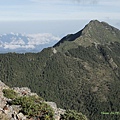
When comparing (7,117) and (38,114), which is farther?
(38,114)

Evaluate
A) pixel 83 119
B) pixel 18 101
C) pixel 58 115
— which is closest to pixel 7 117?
pixel 18 101

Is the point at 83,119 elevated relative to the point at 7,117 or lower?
lower

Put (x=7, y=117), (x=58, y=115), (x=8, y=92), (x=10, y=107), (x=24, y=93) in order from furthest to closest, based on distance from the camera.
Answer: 1. (x=24, y=93)
2. (x=8, y=92)
3. (x=58, y=115)
4. (x=10, y=107)
5. (x=7, y=117)

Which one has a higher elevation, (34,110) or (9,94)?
(34,110)

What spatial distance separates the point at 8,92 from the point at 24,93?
570cm

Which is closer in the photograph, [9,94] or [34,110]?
[34,110]

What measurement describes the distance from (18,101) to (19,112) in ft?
7.17

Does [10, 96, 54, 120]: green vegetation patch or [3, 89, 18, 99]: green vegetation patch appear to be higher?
[10, 96, 54, 120]: green vegetation patch

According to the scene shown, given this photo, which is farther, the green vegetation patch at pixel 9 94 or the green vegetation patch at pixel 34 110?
the green vegetation patch at pixel 9 94

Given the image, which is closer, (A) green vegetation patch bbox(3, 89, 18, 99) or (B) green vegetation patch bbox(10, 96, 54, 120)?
(B) green vegetation patch bbox(10, 96, 54, 120)

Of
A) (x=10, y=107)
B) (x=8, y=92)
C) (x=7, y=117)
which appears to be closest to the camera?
(x=7, y=117)

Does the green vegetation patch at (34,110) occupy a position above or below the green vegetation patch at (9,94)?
above

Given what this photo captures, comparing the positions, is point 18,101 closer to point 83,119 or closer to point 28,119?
point 28,119

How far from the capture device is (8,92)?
143 ft
